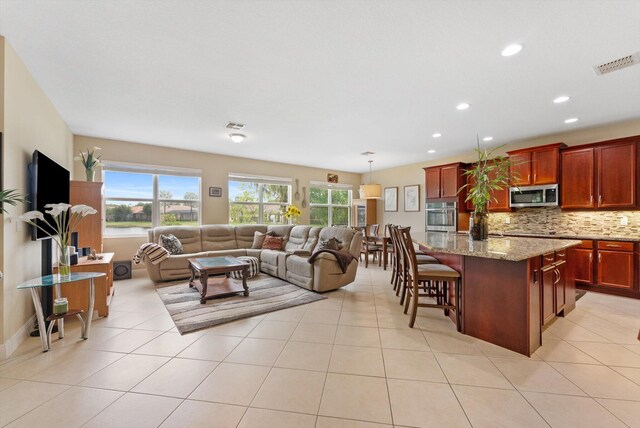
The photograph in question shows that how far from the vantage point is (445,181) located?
594 cm

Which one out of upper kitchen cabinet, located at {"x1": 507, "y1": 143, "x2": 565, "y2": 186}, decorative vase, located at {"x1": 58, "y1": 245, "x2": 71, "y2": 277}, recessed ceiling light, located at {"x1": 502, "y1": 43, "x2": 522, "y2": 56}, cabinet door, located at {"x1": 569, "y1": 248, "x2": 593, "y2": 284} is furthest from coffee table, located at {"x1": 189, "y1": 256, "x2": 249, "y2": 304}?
cabinet door, located at {"x1": 569, "y1": 248, "x2": 593, "y2": 284}

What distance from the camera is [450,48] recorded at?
2250 mm

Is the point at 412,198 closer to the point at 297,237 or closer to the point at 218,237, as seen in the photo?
the point at 297,237

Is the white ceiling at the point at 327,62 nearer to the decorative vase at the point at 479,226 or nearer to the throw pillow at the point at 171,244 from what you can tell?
the decorative vase at the point at 479,226

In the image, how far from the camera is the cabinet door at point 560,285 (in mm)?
2772

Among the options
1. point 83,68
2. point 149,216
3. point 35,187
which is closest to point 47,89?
point 83,68

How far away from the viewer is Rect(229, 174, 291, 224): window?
6.54 meters

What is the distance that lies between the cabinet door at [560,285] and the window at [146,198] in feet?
20.0

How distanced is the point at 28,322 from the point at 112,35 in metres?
2.75

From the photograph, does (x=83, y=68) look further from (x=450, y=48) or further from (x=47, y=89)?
(x=450, y=48)

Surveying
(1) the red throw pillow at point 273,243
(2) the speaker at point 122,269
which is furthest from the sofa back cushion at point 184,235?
(1) the red throw pillow at point 273,243

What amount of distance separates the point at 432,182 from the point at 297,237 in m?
3.34

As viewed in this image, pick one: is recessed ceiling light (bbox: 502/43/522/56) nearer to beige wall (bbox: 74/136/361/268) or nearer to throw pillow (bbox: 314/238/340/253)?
throw pillow (bbox: 314/238/340/253)

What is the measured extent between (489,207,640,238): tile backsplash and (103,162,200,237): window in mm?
6408
